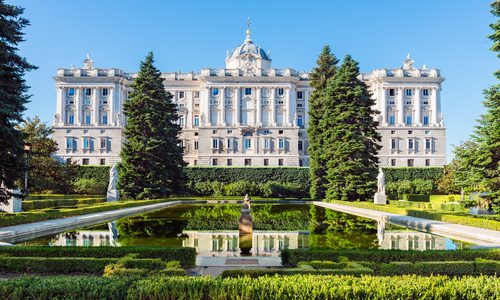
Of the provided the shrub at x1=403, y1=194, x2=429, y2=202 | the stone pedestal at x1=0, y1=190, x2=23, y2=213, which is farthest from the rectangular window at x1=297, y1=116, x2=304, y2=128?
the stone pedestal at x1=0, y1=190, x2=23, y2=213

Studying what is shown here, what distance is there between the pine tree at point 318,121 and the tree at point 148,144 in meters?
12.9

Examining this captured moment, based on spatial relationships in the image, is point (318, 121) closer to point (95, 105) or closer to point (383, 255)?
point (383, 255)

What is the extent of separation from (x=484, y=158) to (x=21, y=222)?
18154mm

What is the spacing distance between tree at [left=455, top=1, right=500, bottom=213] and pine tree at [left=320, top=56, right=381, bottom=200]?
48.1 ft

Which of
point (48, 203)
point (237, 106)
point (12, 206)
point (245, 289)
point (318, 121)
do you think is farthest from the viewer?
point (237, 106)

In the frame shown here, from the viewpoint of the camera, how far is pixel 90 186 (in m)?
43.7

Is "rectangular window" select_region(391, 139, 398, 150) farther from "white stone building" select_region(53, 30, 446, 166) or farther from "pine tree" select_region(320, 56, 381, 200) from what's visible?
"pine tree" select_region(320, 56, 381, 200)

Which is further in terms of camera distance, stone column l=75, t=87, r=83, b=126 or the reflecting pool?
stone column l=75, t=87, r=83, b=126

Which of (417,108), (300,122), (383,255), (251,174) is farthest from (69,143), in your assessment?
(383,255)

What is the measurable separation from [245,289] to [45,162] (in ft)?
100

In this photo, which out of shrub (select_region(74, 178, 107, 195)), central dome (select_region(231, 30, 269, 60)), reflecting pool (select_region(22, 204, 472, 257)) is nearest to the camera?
reflecting pool (select_region(22, 204, 472, 257))

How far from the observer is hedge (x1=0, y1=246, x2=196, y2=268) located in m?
9.04

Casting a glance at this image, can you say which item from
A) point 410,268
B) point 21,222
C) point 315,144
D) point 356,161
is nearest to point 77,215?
point 21,222

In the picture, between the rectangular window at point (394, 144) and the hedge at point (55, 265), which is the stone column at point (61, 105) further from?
the hedge at point (55, 265)
